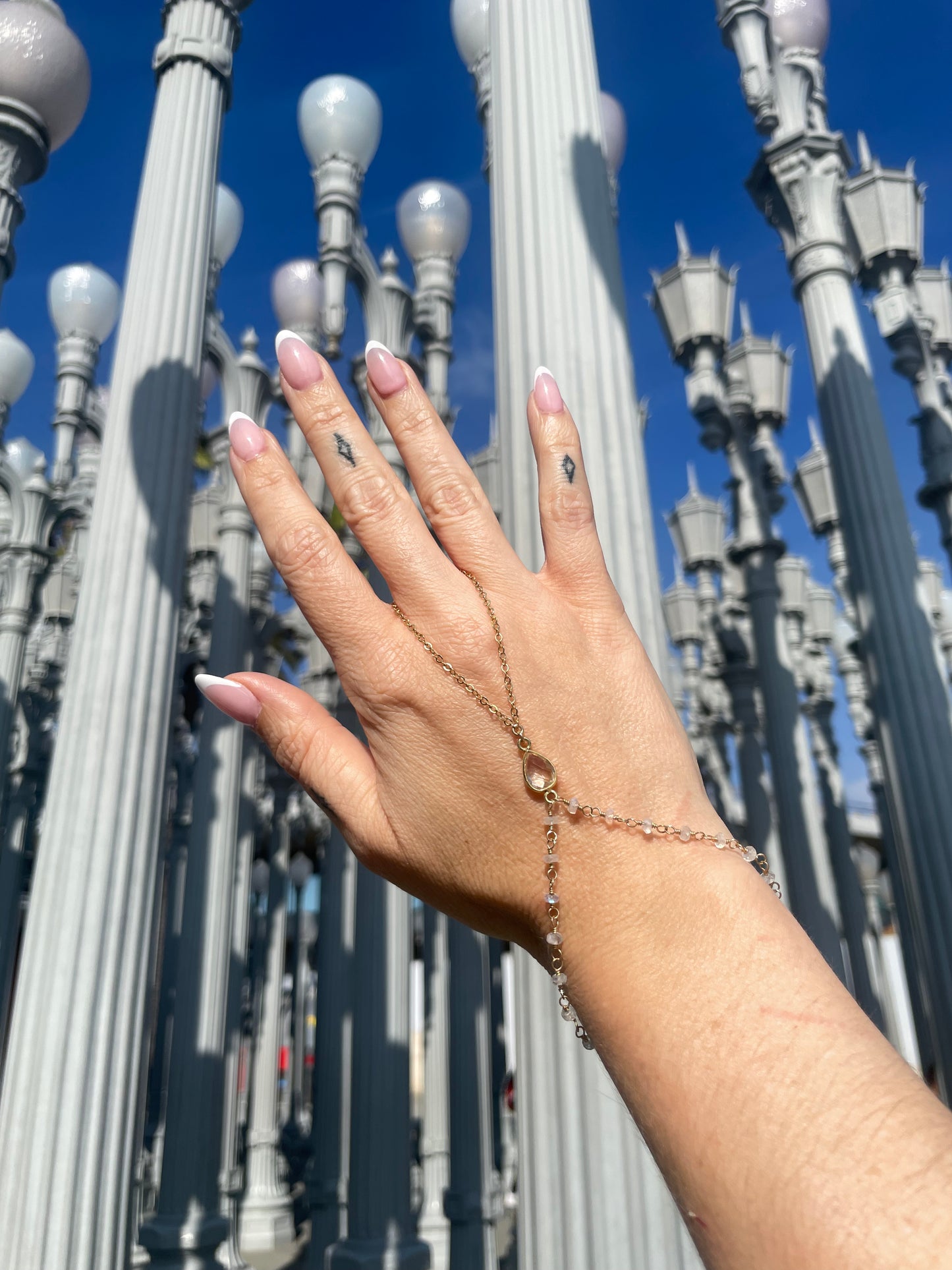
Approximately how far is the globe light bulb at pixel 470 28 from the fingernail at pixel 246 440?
9221mm

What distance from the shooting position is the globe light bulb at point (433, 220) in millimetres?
11945

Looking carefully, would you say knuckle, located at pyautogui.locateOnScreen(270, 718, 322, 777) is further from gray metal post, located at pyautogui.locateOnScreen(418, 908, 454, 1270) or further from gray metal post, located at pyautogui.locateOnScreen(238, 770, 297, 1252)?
gray metal post, located at pyautogui.locateOnScreen(238, 770, 297, 1252)

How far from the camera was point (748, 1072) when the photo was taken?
0.86 meters

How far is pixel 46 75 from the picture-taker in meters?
6.84

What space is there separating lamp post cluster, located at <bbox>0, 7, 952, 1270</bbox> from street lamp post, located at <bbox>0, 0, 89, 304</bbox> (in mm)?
28

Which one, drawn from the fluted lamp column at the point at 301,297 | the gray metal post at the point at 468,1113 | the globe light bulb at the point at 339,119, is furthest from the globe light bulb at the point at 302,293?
the gray metal post at the point at 468,1113

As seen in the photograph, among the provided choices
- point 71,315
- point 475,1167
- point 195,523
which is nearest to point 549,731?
point 71,315

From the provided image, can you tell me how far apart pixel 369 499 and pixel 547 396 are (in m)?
0.32

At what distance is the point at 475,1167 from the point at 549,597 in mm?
13726

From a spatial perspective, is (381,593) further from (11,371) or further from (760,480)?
(760,480)

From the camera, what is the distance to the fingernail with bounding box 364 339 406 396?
1.39 meters

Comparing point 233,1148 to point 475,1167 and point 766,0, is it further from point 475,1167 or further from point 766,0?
point 766,0

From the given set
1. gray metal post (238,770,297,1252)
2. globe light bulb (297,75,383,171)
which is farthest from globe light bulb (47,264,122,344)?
gray metal post (238,770,297,1252)

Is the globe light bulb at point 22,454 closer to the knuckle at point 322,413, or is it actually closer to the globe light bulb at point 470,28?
the globe light bulb at point 470,28
